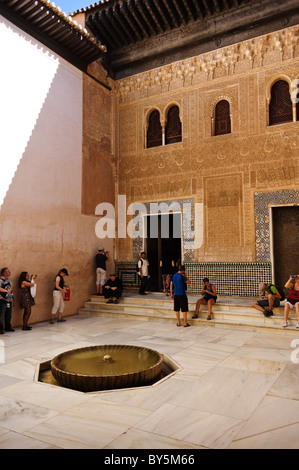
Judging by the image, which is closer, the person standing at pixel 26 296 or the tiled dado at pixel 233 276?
the person standing at pixel 26 296

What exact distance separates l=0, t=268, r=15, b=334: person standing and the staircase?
1.89 meters

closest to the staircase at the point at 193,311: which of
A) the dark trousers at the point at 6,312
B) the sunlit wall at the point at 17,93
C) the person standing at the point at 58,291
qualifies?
the person standing at the point at 58,291

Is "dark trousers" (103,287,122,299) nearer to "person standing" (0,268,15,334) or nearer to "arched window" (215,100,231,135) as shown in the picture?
"person standing" (0,268,15,334)

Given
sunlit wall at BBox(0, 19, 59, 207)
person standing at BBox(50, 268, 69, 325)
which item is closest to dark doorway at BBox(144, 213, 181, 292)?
person standing at BBox(50, 268, 69, 325)

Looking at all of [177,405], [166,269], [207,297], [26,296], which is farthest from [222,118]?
[177,405]

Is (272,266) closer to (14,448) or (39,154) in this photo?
(39,154)

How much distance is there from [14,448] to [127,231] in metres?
6.53

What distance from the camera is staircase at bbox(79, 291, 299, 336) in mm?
5430

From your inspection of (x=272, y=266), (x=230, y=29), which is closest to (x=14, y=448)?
(x=272, y=266)

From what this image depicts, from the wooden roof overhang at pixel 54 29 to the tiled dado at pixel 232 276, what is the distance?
4.89m

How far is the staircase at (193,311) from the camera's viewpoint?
5430 mm

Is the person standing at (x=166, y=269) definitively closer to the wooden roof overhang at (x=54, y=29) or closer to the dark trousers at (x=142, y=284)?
the dark trousers at (x=142, y=284)

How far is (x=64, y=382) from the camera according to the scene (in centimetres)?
312

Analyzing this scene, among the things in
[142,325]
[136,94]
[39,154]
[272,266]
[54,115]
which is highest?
[136,94]
